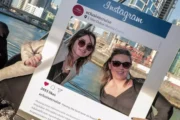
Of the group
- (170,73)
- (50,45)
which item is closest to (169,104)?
(170,73)

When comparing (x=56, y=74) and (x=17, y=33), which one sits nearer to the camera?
(x=56, y=74)

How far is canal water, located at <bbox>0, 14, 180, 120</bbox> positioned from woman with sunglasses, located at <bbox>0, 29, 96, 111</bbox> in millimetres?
66

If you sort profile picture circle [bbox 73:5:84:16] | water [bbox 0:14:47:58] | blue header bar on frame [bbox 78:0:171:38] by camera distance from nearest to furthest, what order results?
1. blue header bar on frame [bbox 78:0:171:38]
2. profile picture circle [bbox 73:5:84:16]
3. water [bbox 0:14:47:58]

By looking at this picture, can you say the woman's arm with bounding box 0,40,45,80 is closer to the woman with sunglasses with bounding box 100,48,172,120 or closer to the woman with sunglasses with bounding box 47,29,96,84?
the woman with sunglasses with bounding box 47,29,96,84

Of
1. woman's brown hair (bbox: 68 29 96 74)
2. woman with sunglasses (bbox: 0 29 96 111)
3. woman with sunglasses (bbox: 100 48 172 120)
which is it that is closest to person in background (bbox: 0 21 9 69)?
woman with sunglasses (bbox: 0 29 96 111)

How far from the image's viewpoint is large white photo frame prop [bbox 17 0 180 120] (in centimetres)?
234

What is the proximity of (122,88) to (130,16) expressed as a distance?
697mm

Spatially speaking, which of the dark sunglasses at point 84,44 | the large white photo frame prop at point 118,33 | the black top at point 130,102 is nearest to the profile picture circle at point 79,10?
the large white photo frame prop at point 118,33

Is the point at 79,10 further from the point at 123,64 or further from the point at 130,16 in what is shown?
the point at 123,64

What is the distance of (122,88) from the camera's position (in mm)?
2527

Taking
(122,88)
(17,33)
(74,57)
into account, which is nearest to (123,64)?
(122,88)

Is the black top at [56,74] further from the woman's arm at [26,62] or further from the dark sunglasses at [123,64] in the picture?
the dark sunglasses at [123,64]

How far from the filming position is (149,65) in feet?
7.84

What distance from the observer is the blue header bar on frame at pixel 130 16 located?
2336 millimetres
